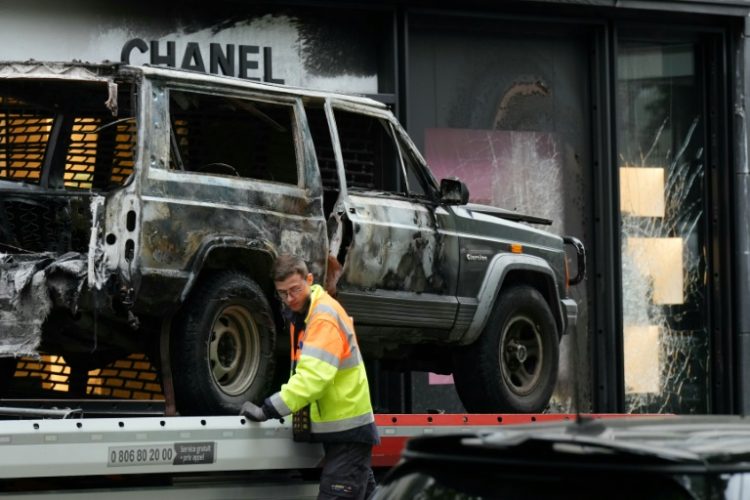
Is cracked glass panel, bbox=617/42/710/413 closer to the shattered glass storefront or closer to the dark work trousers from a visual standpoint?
the shattered glass storefront

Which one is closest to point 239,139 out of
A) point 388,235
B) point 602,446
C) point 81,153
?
point 81,153

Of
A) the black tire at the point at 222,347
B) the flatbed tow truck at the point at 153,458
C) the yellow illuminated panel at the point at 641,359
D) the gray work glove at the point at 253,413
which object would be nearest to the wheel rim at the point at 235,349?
the black tire at the point at 222,347

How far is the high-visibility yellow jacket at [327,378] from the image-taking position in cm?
686

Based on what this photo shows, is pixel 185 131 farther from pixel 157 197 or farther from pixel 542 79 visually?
pixel 542 79

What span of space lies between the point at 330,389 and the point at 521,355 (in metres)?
2.97

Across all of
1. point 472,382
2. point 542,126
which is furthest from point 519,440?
point 542,126

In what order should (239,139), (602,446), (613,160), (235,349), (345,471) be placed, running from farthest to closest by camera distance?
(613,160) → (239,139) → (235,349) → (345,471) → (602,446)

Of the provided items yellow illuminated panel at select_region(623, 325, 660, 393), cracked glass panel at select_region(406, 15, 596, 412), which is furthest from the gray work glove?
yellow illuminated panel at select_region(623, 325, 660, 393)

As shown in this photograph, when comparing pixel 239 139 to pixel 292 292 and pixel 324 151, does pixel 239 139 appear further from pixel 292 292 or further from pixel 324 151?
pixel 292 292

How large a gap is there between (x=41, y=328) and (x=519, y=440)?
435cm

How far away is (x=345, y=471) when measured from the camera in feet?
23.2

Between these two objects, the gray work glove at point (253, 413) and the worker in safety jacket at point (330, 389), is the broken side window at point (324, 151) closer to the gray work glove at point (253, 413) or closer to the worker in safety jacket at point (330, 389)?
the worker in safety jacket at point (330, 389)

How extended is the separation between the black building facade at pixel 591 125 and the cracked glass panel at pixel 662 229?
1 centimetres

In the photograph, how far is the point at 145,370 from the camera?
→ 9.06 m
